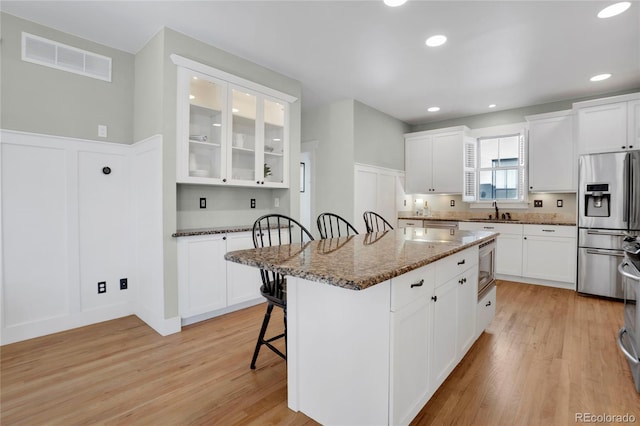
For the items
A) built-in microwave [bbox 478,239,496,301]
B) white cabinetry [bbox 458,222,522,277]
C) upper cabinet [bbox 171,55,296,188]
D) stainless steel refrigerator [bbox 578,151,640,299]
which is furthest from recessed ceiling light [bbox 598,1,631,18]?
upper cabinet [bbox 171,55,296,188]

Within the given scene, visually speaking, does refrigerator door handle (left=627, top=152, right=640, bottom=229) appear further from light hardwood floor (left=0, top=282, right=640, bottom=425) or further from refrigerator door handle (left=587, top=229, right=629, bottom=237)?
light hardwood floor (left=0, top=282, right=640, bottom=425)

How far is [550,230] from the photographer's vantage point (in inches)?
169

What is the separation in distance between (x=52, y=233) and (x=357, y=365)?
291 centimetres

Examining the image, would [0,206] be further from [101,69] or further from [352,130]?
[352,130]

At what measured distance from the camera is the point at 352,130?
4.62 metres

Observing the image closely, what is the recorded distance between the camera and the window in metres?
5.01

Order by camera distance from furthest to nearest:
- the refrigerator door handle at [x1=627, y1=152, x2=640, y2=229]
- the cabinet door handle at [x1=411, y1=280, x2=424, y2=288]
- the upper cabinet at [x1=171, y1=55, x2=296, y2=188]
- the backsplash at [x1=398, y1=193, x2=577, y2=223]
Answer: the backsplash at [x1=398, y1=193, x2=577, y2=223], the refrigerator door handle at [x1=627, y1=152, x2=640, y2=229], the upper cabinet at [x1=171, y1=55, x2=296, y2=188], the cabinet door handle at [x1=411, y1=280, x2=424, y2=288]

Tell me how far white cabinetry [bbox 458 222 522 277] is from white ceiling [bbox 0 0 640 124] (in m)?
1.95

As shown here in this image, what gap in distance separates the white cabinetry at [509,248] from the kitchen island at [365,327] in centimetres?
334

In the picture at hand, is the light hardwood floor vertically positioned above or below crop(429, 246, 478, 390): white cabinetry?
below

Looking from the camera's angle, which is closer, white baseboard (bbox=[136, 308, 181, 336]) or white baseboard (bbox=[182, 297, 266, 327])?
white baseboard (bbox=[136, 308, 181, 336])

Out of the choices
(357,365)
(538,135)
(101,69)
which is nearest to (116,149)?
(101,69)

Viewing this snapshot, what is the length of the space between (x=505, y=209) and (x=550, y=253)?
3.61ft

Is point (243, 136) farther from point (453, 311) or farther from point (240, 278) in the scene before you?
point (453, 311)
